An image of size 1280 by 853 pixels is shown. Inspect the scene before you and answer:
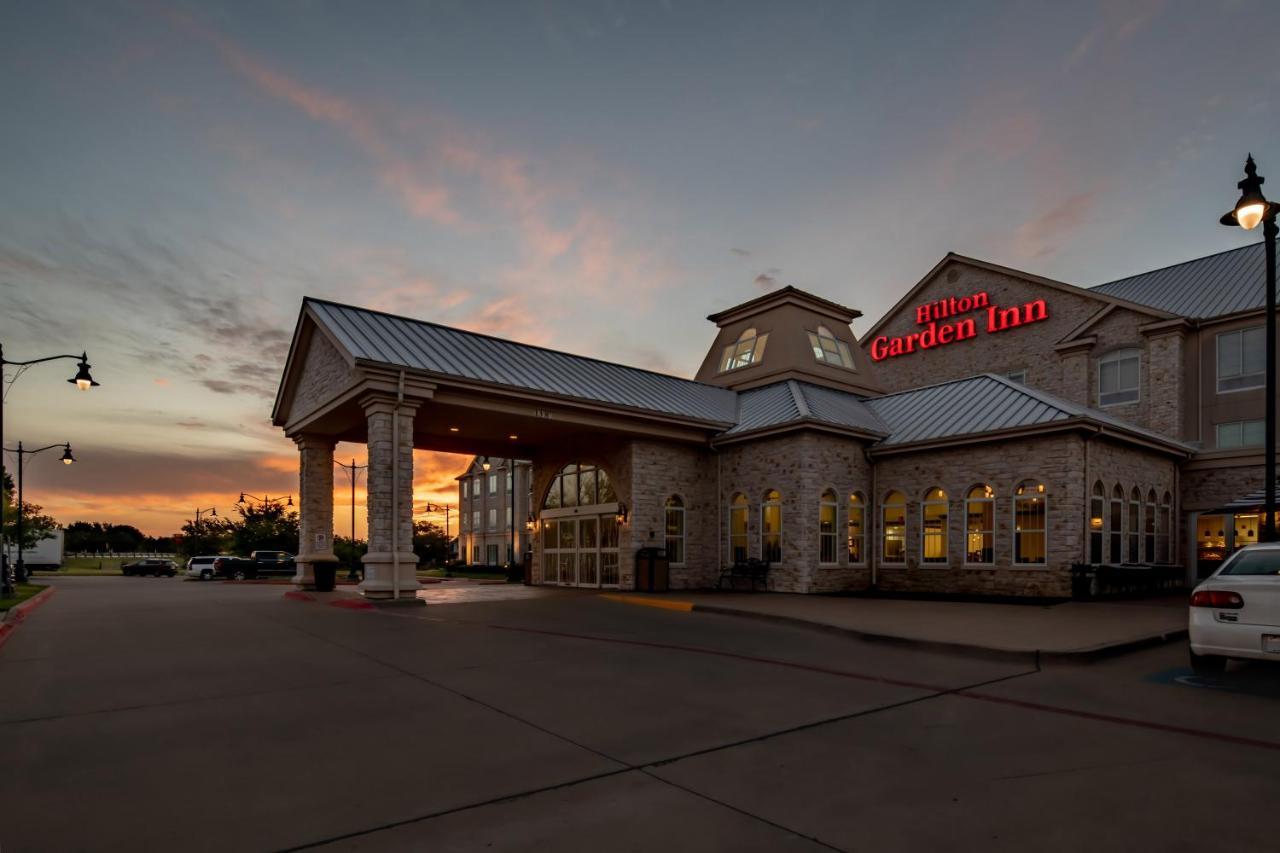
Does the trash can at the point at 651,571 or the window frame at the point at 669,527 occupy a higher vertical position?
the window frame at the point at 669,527

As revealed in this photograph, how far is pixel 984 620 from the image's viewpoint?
42.5ft

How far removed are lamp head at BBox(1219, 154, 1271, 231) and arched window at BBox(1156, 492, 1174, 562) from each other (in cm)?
1300

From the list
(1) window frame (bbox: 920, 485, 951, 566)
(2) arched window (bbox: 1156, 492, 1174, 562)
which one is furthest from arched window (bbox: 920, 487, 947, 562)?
(2) arched window (bbox: 1156, 492, 1174, 562)

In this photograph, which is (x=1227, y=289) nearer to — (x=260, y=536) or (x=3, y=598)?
(x=3, y=598)

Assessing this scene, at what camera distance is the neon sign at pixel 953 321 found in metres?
30.4

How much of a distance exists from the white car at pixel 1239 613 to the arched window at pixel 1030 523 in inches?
373

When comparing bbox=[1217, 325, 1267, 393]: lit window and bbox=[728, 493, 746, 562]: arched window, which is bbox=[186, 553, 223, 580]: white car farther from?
bbox=[1217, 325, 1267, 393]: lit window

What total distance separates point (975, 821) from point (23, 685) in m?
9.60

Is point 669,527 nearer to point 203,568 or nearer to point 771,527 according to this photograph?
point 771,527

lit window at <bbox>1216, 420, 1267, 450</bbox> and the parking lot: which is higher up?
lit window at <bbox>1216, 420, 1267, 450</bbox>

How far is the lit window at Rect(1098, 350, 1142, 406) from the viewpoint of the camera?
88.3 feet

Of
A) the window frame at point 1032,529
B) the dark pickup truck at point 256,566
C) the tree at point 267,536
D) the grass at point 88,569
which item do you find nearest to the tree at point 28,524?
the grass at point 88,569

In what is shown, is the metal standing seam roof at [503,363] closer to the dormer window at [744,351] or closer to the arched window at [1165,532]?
the dormer window at [744,351]

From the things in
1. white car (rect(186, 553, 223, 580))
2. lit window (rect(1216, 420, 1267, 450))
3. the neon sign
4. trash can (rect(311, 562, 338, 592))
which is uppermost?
the neon sign
